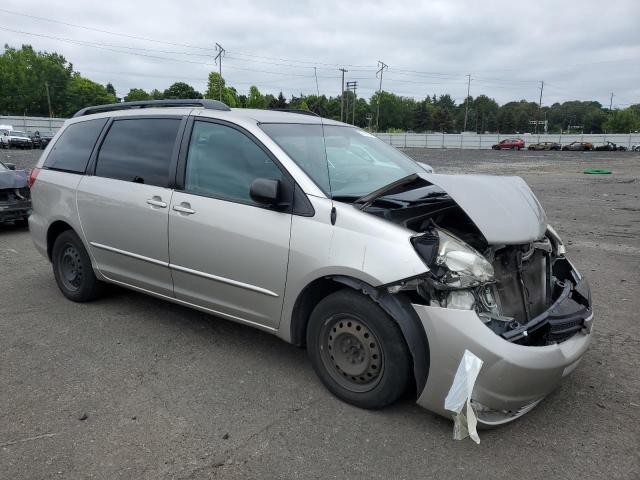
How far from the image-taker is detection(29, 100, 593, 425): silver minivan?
287cm

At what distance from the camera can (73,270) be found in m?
5.13

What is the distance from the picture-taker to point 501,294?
10.5 ft

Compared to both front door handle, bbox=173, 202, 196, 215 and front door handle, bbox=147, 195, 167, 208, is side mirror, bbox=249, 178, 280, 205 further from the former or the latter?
front door handle, bbox=147, 195, 167, 208

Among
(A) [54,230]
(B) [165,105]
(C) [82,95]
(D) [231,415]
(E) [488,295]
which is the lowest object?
(D) [231,415]

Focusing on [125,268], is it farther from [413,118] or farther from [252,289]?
[413,118]

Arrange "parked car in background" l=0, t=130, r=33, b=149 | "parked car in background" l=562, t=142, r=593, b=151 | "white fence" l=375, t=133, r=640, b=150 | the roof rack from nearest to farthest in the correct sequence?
the roof rack < "parked car in background" l=0, t=130, r=33, b=149 < "parked car in background" l=562, t=142, r=593, b=151 < "white fence" l=375, t=133, r=640, b=150

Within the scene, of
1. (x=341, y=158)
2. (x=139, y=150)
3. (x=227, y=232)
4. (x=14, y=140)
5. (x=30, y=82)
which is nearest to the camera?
(x=227, y=232)

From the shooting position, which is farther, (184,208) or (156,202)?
(156,202)

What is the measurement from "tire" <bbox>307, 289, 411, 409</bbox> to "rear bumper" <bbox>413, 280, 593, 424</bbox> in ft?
0.64

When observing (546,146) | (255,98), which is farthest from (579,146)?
(255,98)

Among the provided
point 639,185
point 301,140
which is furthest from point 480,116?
point 301,140

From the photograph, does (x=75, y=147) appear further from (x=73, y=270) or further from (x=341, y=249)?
(x=341, y=249)

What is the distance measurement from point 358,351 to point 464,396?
0.72 m

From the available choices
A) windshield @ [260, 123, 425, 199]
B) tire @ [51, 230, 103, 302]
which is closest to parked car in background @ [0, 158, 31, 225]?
tire @ [51, 230, 103, 302]
